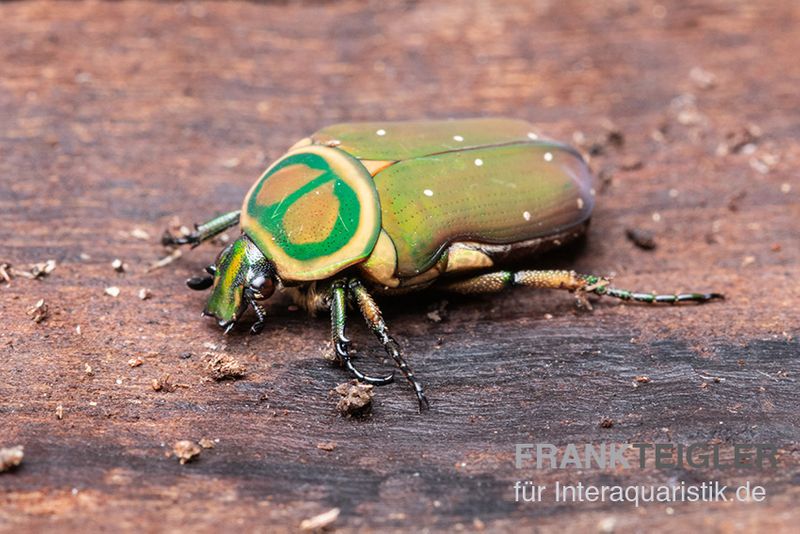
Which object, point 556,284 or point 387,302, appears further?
point 387,302

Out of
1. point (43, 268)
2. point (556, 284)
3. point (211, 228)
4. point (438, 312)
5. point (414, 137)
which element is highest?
point (414, 137)

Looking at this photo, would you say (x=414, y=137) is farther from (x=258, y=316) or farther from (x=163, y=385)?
(x=163, y=385)

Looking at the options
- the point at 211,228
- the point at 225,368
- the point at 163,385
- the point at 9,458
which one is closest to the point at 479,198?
the point at 211,228

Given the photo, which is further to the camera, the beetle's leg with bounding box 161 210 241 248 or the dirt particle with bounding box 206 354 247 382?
the beetle's leg with bounding box 161 210 241 248

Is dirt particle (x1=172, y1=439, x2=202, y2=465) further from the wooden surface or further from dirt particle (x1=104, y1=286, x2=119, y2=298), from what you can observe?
dirt particle (x1=104, y1=286, x2=119, y2=298)

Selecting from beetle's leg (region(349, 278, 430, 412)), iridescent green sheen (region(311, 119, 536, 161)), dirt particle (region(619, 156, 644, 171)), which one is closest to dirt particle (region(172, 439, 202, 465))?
beetle's leg (region(349, 278, 430, 412))

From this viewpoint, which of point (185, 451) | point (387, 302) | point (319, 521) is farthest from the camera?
point (387, 302)
